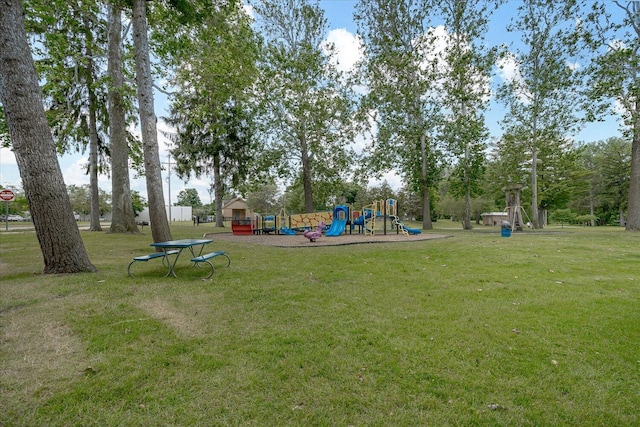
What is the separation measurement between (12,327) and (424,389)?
4481 mm

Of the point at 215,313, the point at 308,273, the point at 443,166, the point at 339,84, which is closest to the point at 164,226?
the point at 308,273

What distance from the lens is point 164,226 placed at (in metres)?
8.59

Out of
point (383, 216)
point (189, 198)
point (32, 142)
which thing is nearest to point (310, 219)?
point (383, 216)

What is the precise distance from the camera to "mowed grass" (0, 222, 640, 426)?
2.15m

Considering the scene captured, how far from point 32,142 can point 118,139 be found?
418 inches

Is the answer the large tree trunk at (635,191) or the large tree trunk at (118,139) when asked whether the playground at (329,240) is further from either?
the large tree trunk at (635,191)

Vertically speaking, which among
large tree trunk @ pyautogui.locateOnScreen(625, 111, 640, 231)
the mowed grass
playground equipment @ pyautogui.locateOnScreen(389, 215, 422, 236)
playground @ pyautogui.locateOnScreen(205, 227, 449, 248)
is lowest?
the mowed grass

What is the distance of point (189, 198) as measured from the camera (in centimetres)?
11306

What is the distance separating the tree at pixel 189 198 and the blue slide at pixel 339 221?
101757 millimetres

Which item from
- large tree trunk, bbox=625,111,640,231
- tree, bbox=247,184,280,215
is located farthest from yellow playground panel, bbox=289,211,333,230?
tree, bbox=247,184,280,215

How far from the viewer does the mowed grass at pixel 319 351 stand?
7.04 ft

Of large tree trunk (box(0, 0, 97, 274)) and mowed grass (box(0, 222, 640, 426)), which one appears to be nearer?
mowed grass (box(0, 222, 640, 426))

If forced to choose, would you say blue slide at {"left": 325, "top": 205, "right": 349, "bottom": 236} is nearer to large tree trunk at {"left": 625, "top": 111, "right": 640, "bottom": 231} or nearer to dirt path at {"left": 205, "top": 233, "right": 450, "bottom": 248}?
dirt path at {"left": 205, "top": 233, "right": 450, "bottom": 248}

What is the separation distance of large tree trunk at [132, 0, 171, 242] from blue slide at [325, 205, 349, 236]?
9.16 m
